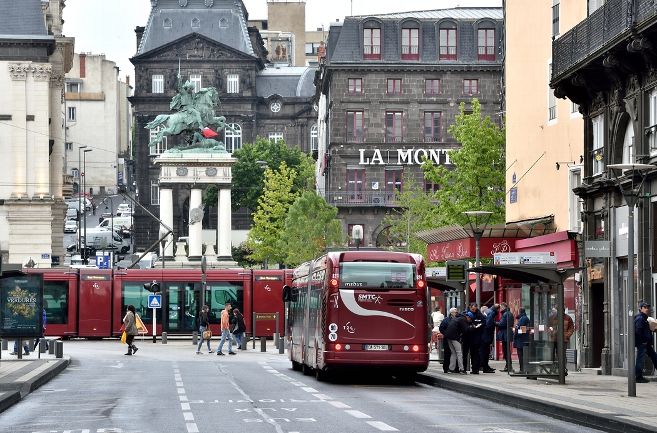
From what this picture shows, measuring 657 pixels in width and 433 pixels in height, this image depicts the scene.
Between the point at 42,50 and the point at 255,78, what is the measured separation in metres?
74.6

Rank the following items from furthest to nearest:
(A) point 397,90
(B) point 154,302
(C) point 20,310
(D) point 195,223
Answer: (A) point 397,90 < (D) point 195,223 < (B) point 154,302 < (C) point 20,310

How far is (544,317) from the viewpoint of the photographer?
34.5 metres

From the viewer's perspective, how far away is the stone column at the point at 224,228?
334ft

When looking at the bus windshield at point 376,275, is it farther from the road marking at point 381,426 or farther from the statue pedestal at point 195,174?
the statue pedestal at point 195,174

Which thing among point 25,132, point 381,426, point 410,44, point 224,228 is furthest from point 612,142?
point 410,44

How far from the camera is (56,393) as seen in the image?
33.0 metres

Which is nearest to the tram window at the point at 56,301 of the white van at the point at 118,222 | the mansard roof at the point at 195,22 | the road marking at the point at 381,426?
the road marking at the point at 381,426

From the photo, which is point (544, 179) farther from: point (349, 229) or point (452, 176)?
point (349, 229)

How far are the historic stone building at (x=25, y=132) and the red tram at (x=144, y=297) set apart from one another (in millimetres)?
21327

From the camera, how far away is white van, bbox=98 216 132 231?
516 ft

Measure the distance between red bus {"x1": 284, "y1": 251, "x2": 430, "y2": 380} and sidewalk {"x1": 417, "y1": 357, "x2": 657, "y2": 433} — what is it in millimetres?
1203

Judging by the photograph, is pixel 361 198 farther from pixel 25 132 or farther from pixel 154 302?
pixel 154 302

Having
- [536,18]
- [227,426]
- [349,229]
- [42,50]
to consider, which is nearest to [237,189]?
[349,229]

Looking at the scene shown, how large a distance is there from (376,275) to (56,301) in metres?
38.7
